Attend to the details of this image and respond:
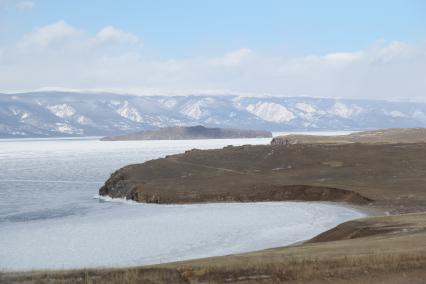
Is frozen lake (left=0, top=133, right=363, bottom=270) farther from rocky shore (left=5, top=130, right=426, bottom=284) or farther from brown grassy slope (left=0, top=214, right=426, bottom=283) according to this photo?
brown grassy slope (left=0, top=214, right=426, bottom=283)

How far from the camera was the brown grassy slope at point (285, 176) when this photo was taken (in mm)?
66438

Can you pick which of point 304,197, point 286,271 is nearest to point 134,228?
point 304,197

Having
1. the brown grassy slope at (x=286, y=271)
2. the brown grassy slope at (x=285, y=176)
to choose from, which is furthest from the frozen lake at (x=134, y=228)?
the brown grassy slope at (x=286, y=271)

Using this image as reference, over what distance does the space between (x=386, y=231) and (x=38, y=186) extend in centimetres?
6393

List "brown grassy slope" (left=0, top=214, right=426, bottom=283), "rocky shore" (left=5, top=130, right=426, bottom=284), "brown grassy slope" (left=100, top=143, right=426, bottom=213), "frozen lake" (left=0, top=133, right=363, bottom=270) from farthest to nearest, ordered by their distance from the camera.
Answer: "brown grassy slope" (left=100, top=143, right=426, bottom=213) → "frozen lake" (left=0, top=133, right=363, bottom=270) → "rocky shore" (left=5, top=130, right=426, bottom=284) → "brown grassy slope" (left=0, top=214, right=426, bottom=283)

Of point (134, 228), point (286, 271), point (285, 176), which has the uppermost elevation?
point (286, 271)

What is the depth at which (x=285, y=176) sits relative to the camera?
8106 cm

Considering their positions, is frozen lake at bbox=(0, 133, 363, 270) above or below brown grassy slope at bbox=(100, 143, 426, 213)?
below

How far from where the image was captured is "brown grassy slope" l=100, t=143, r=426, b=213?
66.4 m

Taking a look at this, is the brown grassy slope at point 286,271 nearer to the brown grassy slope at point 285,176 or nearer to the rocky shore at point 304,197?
the rocky shore at point 304,197

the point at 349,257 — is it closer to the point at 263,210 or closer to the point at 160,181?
the point at 263,210

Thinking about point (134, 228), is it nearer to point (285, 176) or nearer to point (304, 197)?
point (304, 197)

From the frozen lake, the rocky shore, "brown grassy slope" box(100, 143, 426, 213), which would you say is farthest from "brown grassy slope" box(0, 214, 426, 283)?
"brown grassy slope" box(100, 143, 426, 213)

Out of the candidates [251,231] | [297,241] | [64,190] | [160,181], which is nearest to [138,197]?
[160,181]
